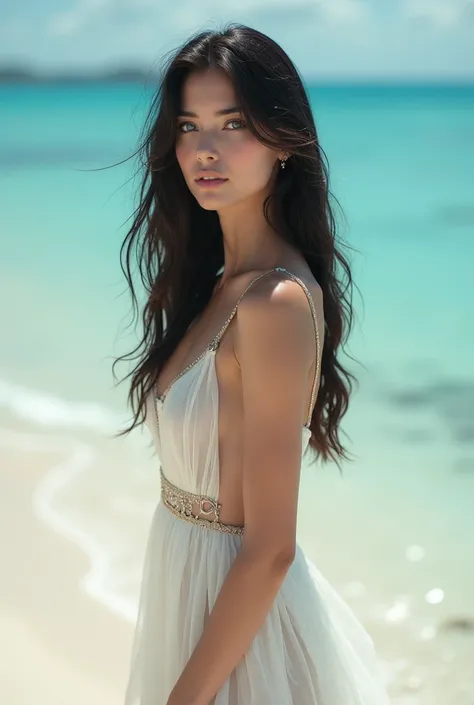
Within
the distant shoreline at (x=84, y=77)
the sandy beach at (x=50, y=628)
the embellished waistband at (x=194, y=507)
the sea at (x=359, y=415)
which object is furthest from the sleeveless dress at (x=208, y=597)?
the distant shoreline at (x=84, y=77)

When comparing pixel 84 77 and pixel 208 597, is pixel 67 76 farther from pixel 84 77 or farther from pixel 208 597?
pixel 208 597

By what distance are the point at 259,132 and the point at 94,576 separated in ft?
9.34

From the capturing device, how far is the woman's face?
2.14 metres

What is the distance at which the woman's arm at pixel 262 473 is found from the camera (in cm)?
188

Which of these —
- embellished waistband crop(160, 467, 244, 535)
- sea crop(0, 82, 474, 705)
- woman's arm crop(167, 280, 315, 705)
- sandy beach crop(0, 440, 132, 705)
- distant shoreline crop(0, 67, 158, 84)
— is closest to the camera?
woman's arm crop(167, 280, 315, 705)

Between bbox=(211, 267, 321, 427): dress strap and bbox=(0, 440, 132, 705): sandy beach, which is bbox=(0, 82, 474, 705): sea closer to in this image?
bbox=(0, 440, 132, 705): sandy beach

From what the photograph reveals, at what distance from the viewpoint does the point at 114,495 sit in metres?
5.37

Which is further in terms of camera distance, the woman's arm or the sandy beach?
the sandy beach

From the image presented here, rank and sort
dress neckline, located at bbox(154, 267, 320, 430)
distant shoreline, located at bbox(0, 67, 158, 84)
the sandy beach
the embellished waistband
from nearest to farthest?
dress neckline, located at bbox(154, 267, 320, 430)
the embellished waistband
the sandy beach
distant shoreline, located at bbox(0, 67, 158, 84)

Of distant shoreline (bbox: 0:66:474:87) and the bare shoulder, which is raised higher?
distant shoreline (bbox: 0:66:474:87)

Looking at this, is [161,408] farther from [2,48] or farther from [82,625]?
[2,48]

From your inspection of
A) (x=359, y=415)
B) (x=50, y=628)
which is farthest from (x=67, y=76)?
(x=50, y=628)

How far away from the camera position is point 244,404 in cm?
192

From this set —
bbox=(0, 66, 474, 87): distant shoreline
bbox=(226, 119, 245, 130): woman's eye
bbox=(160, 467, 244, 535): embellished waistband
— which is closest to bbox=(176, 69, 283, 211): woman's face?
bbox=(226, 119, 245, 130): woman's eye
